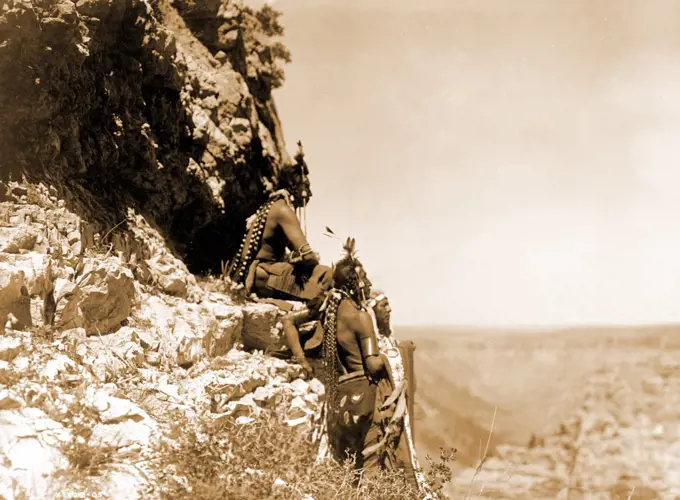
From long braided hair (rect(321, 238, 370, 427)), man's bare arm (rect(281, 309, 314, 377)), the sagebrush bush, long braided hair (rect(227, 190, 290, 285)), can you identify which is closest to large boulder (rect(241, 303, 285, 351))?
man's bare arm (rect(281, 309, 314, 377))

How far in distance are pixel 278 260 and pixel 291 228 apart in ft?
1.47

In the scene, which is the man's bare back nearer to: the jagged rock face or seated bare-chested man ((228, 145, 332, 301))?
seated bare-chested man ((228, 145, 332, 301))

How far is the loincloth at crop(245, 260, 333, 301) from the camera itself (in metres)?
7.98

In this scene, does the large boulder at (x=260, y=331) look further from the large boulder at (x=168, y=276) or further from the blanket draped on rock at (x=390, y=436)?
the blanket draped on rock at (x=390, y=436)

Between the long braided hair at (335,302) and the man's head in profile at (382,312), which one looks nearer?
the long braided hair at (335,302)

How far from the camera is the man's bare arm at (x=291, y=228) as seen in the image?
805cm

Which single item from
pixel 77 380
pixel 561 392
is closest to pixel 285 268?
pixel 77 380

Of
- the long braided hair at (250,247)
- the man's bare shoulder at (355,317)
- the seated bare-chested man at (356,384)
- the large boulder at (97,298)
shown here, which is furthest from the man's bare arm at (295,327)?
the large boulder at (97,298)

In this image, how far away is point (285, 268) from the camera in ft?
26.5

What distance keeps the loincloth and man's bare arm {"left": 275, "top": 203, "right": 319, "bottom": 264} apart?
200 millimetres

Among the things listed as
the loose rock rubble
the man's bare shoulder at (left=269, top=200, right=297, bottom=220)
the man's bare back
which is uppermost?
the man's bare shoulder at (left=269, top=200, right=297, bottom=220)

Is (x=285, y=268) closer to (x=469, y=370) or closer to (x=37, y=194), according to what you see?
(x=37, y=194)

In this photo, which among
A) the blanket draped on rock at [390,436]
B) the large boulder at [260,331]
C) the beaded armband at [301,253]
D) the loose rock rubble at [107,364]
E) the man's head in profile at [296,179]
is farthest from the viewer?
the man's head in profile at [296,179]

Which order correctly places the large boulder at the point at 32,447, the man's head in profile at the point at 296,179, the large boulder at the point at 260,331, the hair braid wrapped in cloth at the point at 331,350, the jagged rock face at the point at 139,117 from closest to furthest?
1. the large boulder at the point at 32,447
2. the jagged rock face at the point at 139,117
3. the hair braid wrapped in cloth at the point at 331,350
4. the large boulder at the point at 260,331
5. the man's head in profile at the point at 296,179
